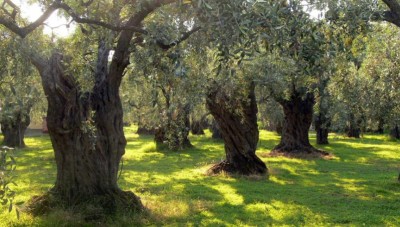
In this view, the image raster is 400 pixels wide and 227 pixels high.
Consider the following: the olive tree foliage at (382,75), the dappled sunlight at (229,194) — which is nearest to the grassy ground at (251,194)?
the dappled sunlight at (229,194)

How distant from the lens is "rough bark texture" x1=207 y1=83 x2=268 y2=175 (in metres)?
20.5

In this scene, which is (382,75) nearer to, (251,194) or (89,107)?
(251,194)

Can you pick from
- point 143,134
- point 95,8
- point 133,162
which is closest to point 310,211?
point 95,8

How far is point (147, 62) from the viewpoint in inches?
412

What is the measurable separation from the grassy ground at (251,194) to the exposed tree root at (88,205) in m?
0.28

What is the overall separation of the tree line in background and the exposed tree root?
4cm

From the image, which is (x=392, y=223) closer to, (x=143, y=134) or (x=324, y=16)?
(x=324, y=16)

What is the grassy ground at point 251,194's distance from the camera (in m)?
12.3

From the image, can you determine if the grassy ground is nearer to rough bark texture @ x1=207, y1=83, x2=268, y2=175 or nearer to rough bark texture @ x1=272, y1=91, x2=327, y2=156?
rough bark texture @ x1=207, y1=83, x2=268, y2=175

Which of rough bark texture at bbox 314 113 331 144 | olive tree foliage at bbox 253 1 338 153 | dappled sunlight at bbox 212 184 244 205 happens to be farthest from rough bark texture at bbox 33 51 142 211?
rough bark texture at bbox 314 113 331 144

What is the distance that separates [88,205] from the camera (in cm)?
1184

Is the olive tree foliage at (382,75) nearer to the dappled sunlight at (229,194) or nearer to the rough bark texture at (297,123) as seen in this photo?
the rough bark texture at (297,123)

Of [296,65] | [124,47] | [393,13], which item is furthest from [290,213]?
→ [393,13]

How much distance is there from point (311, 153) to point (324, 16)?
23201mm
